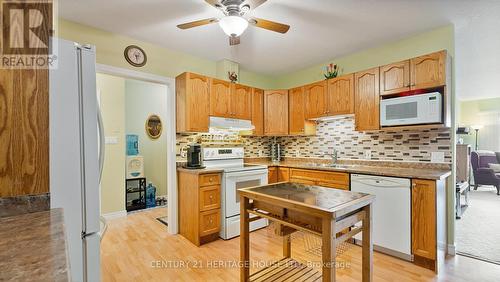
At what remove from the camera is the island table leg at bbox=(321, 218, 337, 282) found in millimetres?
1317

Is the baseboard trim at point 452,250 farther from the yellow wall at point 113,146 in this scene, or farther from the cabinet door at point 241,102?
the yellow wall at point 113,146

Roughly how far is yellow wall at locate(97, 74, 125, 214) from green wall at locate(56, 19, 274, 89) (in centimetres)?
121

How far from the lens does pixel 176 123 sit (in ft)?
10.5

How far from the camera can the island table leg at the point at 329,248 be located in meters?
1.32

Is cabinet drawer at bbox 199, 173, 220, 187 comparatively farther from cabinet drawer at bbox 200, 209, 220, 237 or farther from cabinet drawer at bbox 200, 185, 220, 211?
cabinet drawer at bbox 200, 209, 220, 237

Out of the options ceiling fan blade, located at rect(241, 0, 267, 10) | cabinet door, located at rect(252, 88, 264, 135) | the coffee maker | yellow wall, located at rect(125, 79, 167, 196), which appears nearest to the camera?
ceiling fan blade, located at rect(241, 0, 267, 10)

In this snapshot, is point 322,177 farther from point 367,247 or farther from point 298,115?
point 367,247

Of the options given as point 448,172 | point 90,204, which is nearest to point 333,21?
point 448,172

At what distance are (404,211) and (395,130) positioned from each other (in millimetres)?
1032

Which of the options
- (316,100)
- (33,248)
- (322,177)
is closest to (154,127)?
(316,100)

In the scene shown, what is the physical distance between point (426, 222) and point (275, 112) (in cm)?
249

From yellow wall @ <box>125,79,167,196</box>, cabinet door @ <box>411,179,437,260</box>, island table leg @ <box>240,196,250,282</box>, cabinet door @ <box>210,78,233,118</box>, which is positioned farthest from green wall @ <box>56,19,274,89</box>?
cabinet door @ <box>411,179,437,260</box>

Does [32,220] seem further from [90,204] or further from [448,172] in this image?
[448,172]

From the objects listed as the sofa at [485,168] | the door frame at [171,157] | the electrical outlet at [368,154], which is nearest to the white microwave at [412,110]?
the electrical outlet at [368,154]
